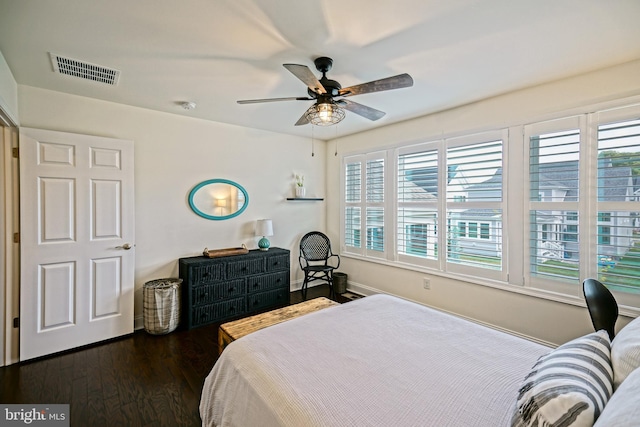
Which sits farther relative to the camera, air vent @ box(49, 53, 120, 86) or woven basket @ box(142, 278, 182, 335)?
woven basket @ box(142, 278, 182, 335)

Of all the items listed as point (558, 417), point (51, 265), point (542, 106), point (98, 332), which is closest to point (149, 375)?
point (98, 332)

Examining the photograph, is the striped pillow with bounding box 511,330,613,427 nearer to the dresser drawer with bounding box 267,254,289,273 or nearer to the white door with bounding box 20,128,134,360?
the dresser drawer with bounding box 267,254,289,273

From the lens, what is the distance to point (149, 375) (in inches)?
89.6

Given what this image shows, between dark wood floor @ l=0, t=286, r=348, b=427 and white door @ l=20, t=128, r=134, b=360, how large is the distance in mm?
260

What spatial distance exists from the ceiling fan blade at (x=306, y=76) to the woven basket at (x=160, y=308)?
8.32ft

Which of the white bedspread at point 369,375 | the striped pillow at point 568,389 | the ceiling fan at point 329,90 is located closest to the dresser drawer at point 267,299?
the white bedspread at point 369,375

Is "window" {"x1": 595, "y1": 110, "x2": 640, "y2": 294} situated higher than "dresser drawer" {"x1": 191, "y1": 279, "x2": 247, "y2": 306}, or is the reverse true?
"window" {"x1": 595, "y1": 110, "x2": 640, "y2": 294}

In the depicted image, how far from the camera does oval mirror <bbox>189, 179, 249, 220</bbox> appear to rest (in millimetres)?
3566

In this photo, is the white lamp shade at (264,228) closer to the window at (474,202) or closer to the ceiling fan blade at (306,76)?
the ceiling fan blade at (306,76)

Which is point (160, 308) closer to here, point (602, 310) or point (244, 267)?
point (244, 267)

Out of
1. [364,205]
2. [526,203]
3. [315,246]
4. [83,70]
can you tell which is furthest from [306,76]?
[315,246]

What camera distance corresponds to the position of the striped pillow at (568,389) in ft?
2.60

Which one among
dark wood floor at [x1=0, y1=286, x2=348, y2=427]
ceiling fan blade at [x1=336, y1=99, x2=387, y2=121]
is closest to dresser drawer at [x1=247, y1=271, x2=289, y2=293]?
dark wood floor at [x1=0, y1=286, x2=348, y2=427]

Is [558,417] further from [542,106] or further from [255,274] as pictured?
[255,274]
